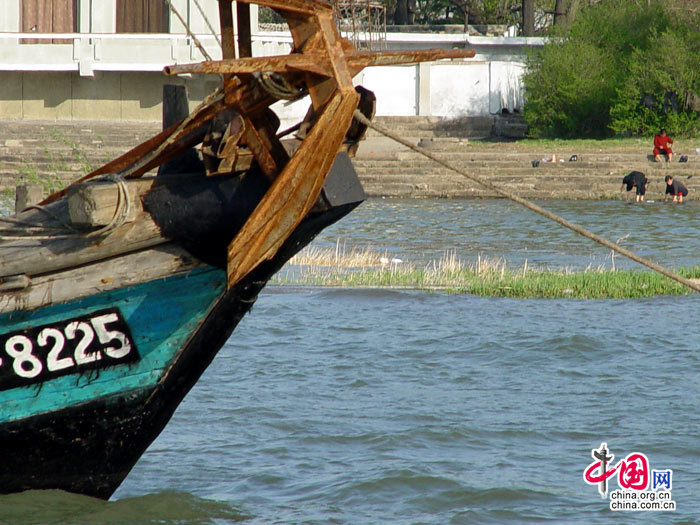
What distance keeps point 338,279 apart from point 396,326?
2413mm

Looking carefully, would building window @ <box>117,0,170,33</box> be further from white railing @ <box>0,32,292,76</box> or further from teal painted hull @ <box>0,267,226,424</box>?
teal painted hull @ <box>0,267,226,424</box>

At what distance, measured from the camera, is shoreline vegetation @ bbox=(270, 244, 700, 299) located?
40.6 ft

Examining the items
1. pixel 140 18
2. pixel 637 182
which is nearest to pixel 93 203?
pixel 637 182

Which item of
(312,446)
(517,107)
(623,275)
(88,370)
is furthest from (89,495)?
(517,107)

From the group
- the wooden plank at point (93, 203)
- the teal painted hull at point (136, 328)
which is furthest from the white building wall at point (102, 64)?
the wooden plank at point (93, 203)

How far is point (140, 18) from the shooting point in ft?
91.8

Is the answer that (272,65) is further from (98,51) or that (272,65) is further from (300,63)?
(98,51)

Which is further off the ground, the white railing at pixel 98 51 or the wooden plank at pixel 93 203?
the white railing at pixel 98 51

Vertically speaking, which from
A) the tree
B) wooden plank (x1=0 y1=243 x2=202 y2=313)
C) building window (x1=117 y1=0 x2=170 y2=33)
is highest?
the tree

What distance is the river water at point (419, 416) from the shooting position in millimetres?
6180

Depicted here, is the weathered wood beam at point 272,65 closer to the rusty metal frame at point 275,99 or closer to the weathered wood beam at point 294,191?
the rusty metal frame at point 275,99

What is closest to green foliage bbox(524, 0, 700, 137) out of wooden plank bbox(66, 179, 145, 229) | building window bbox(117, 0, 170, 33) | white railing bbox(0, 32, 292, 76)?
white railing bbox(0, 32, 292, 76)

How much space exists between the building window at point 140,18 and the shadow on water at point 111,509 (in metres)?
23.1

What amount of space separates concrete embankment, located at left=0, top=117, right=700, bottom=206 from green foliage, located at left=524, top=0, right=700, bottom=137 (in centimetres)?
262
